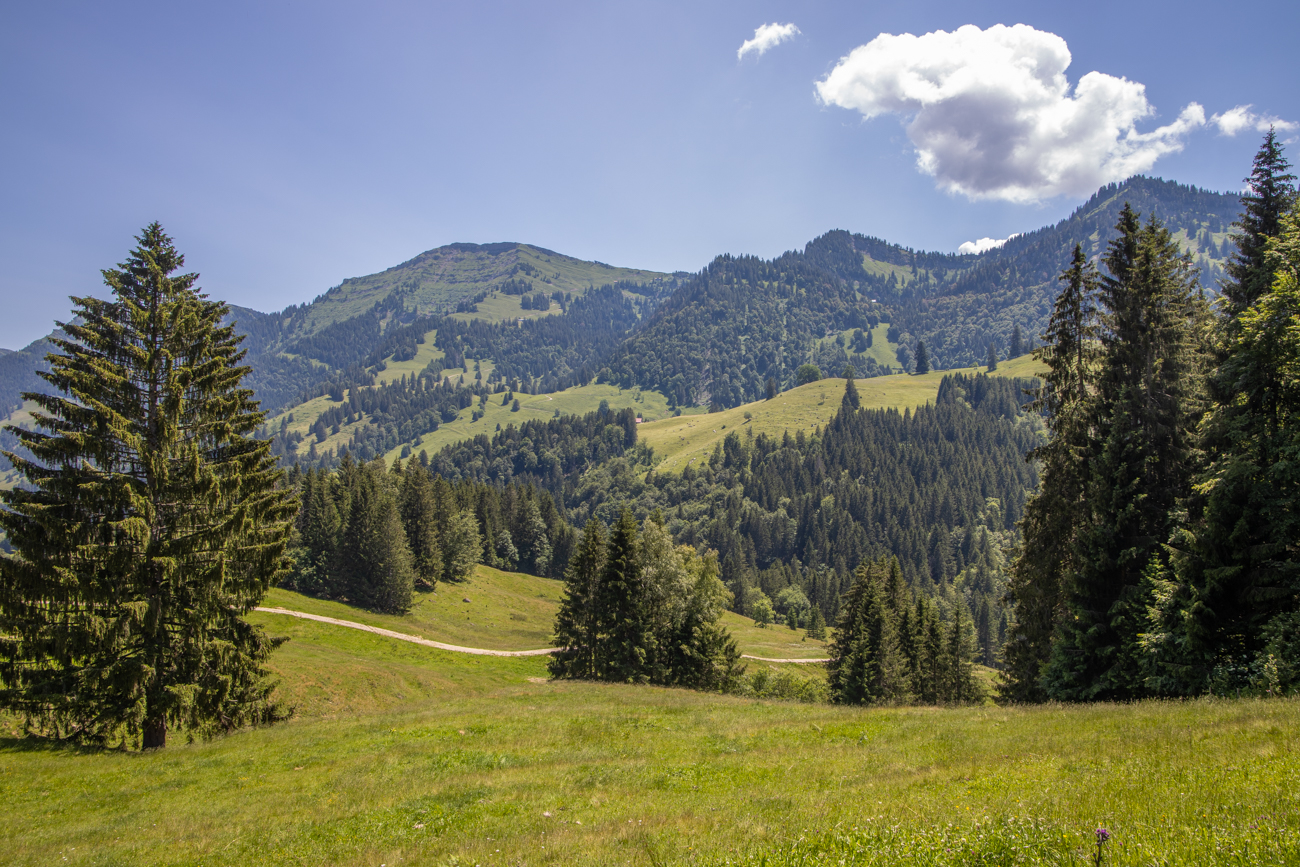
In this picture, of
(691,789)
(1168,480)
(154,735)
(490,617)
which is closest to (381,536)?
(490,617)

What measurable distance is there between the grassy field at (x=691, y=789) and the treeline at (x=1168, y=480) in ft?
17.9

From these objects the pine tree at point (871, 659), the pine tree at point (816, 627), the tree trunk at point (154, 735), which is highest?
the tree trunk at point (154, 735)

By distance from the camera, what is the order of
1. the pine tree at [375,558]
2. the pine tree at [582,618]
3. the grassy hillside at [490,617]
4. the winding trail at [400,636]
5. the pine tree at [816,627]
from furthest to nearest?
the pine tree at [816,627], the pine tree at [375,558], the grassy hillside at [490,617], the winding trail at [400,636], the pine tree at [582,618]

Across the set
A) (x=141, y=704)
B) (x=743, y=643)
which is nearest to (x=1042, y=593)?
(x=141, y=704)

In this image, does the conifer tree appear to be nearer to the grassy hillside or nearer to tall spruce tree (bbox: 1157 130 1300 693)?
the grassy hillside

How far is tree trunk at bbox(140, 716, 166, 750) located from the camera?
22.1 metres

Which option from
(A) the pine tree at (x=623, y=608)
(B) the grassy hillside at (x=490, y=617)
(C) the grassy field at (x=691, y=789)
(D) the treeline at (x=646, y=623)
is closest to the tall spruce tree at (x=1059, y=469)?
(C) the grassy field at (x=691, y=789)

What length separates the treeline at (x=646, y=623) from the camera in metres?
46.4

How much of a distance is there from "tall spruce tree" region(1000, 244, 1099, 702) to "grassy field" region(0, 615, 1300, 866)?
9674mm

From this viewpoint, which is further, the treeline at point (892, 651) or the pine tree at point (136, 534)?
the treeline at point (892, 651)

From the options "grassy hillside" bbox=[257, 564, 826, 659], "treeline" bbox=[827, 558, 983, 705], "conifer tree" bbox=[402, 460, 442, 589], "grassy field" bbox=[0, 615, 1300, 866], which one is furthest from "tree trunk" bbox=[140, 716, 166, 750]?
"conifer tree" bbox=[402, 460, 442, 589]

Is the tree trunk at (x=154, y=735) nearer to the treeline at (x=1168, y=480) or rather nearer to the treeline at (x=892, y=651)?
the treeline at (x=1168, y=480)

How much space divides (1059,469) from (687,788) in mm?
23516

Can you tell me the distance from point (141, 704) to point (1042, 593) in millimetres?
36928
